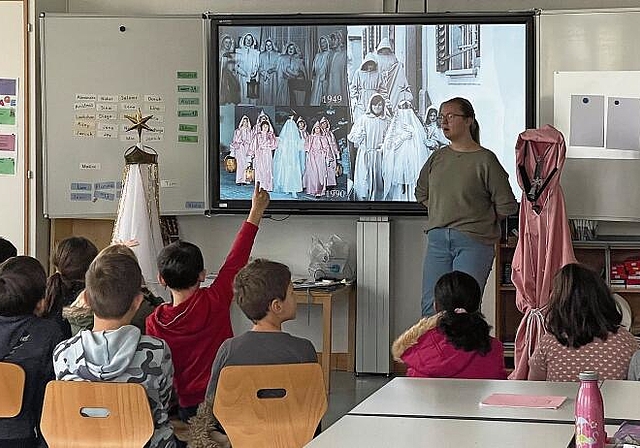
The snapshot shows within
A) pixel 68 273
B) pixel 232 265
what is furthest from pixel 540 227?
pixel 68 273

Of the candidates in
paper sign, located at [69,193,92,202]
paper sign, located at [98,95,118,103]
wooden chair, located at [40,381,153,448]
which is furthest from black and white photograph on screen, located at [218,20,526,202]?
wooden chair, located at [40,381,153,448]

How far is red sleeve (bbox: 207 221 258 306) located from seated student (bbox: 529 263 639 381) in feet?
3.55

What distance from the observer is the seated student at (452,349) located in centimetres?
369

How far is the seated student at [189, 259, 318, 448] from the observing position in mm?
3318

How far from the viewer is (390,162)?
649cm

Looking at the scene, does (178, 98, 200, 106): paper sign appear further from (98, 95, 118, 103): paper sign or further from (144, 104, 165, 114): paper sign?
(98, 95, 118, 103): paper sign

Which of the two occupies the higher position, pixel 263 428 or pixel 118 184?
pixel 118 184

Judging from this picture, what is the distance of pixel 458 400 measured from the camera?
293 cm

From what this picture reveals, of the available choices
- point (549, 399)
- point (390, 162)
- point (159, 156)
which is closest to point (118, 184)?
point (159, 156)

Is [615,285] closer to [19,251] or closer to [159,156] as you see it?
[159,156]

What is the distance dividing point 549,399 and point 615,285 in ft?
11.9

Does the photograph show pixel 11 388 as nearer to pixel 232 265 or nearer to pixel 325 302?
pixel 232 265

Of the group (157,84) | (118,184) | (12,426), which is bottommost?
(12,426)

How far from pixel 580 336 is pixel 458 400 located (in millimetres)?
695
